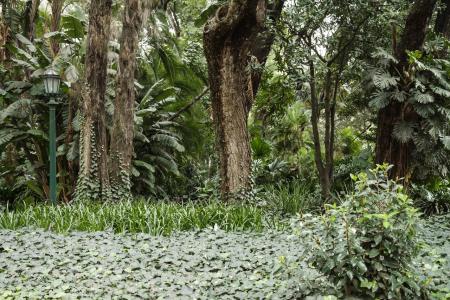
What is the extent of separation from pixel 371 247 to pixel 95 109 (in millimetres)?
8263

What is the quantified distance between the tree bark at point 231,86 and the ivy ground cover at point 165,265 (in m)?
2.26

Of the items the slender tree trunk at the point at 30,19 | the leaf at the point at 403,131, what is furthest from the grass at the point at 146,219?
the slender tree trunk at the point at 30,19

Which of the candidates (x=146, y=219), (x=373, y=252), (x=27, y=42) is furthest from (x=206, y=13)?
(x=373, y=252)

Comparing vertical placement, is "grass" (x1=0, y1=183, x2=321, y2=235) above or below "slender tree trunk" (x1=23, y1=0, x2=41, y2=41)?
below

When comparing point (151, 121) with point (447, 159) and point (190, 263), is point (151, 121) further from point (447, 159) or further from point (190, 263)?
point (190, 263)

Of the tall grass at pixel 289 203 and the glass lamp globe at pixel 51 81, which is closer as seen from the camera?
the tall grass at pixel 289 203

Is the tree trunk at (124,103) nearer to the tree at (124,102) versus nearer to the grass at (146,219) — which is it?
the tree at (124,102)

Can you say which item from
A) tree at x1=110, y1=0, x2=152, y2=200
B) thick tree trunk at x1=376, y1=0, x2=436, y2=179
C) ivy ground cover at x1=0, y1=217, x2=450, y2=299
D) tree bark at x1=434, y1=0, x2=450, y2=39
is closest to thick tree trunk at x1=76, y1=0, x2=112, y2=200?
tree at x1=110, y1=0, x2=152, y2=200

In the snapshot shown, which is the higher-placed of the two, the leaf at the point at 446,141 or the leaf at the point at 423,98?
the leaf at the point at 423,98

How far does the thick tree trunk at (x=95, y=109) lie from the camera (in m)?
11.2

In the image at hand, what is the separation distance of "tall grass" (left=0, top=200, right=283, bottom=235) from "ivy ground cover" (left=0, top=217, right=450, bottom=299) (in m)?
0.43

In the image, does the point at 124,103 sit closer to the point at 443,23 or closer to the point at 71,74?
the point at 71,74

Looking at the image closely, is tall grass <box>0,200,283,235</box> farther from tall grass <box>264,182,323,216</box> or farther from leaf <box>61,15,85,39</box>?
leaf <box>61,15,85,39</box>

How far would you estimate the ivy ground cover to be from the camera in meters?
5.00
